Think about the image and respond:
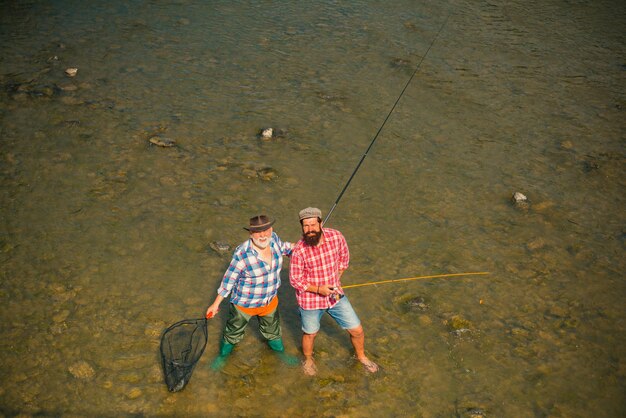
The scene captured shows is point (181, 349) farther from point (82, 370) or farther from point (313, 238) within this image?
point (313, 238)

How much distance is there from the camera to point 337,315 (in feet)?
16.4

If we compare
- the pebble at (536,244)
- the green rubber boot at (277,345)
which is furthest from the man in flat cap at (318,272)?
the pebble at (536,244)

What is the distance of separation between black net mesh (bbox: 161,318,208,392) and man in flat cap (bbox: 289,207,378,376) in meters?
0.94

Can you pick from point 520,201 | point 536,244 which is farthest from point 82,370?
point 520,201

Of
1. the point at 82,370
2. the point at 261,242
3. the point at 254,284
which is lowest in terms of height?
the point at 82,370

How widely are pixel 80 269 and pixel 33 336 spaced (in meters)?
0.97

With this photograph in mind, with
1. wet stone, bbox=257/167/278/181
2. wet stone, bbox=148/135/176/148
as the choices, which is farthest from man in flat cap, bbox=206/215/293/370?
wet stone, bbox=148/135/176/148

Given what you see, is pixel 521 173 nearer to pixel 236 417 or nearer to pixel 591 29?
pixel 236 417

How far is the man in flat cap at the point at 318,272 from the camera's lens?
4648mm

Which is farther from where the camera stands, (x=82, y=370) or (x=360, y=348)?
(x=360, y=348)

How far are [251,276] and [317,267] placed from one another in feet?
1.79

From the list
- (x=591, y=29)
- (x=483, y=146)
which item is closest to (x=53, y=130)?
(x=483, y=146)

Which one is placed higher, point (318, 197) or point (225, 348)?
point (225, 348)

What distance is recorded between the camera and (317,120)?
924 cm
